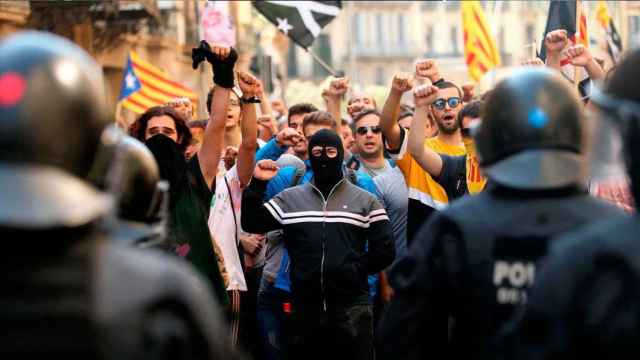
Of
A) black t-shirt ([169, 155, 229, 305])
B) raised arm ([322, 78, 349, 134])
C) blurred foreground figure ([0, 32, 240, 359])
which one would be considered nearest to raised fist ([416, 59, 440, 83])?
raised arm ([322, 78, 349, 134])

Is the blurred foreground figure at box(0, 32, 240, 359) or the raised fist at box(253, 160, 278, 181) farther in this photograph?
the raised fist at box(253, 160, 278, 181)

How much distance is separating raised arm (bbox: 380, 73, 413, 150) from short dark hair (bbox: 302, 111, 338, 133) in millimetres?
699

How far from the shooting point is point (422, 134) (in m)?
8.15

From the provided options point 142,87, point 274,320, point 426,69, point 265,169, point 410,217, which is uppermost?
point 426,69

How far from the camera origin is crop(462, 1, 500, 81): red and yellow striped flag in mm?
20172

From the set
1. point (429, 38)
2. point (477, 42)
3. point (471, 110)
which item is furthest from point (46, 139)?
point (429, 38)

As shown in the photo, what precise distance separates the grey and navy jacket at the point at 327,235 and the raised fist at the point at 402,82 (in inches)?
30.2

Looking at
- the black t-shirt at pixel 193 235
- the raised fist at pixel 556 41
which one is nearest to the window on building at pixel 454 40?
the raised fist at pixel 556 41

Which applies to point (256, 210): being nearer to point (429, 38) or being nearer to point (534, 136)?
point (534, 136)

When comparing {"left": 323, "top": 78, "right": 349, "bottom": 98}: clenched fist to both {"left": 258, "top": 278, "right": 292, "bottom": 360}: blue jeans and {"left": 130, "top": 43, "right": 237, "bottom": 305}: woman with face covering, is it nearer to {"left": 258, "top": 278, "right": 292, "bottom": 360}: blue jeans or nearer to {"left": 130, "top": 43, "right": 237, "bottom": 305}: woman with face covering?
{"left": 258, "top": 278, "right": 292, "bottom": 360}: blue jeans

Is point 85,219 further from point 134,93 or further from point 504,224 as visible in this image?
point 134,93

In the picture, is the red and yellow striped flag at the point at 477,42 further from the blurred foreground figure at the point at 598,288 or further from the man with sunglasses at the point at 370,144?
the blurred foreground figure at the point at 598,288

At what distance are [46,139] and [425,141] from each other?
5631mm

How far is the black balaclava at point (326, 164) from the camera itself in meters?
8.60
